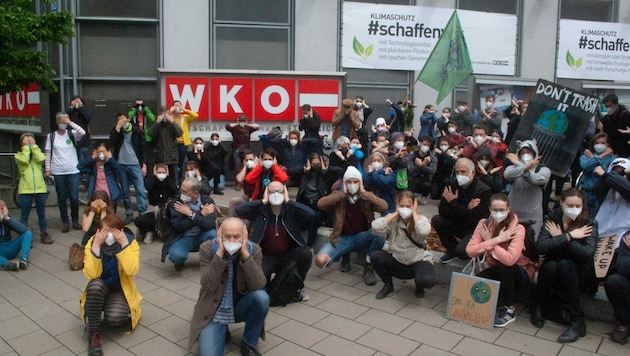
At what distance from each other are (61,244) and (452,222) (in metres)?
6.40

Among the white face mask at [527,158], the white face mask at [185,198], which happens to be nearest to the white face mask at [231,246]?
the white face mask at [185,198]

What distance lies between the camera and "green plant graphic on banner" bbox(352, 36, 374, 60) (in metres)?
15.7

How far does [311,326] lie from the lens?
5656mm

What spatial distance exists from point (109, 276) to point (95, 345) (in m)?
0.68

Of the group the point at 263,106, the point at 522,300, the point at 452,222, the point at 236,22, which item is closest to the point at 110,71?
the point at 236,22

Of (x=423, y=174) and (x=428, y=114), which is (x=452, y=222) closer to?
(x=423, y=174)

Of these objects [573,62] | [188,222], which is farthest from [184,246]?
[573,62]

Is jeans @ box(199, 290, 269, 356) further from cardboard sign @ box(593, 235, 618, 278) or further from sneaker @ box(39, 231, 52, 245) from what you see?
sneaker @ box(39, 231, 52, 245)

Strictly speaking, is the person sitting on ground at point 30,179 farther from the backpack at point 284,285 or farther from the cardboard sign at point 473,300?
the cardboard sign at point 473,300

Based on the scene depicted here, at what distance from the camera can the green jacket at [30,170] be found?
8.91 metres

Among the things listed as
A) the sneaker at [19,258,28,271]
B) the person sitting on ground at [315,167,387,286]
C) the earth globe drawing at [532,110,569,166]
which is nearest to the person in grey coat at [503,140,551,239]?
the earth globe drawing at [532,110,569,166]

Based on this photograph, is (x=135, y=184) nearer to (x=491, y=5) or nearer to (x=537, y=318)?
(x=537, y=318)

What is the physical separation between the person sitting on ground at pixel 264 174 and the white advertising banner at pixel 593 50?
12844 millimetres

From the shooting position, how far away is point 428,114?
13203 millimetres
